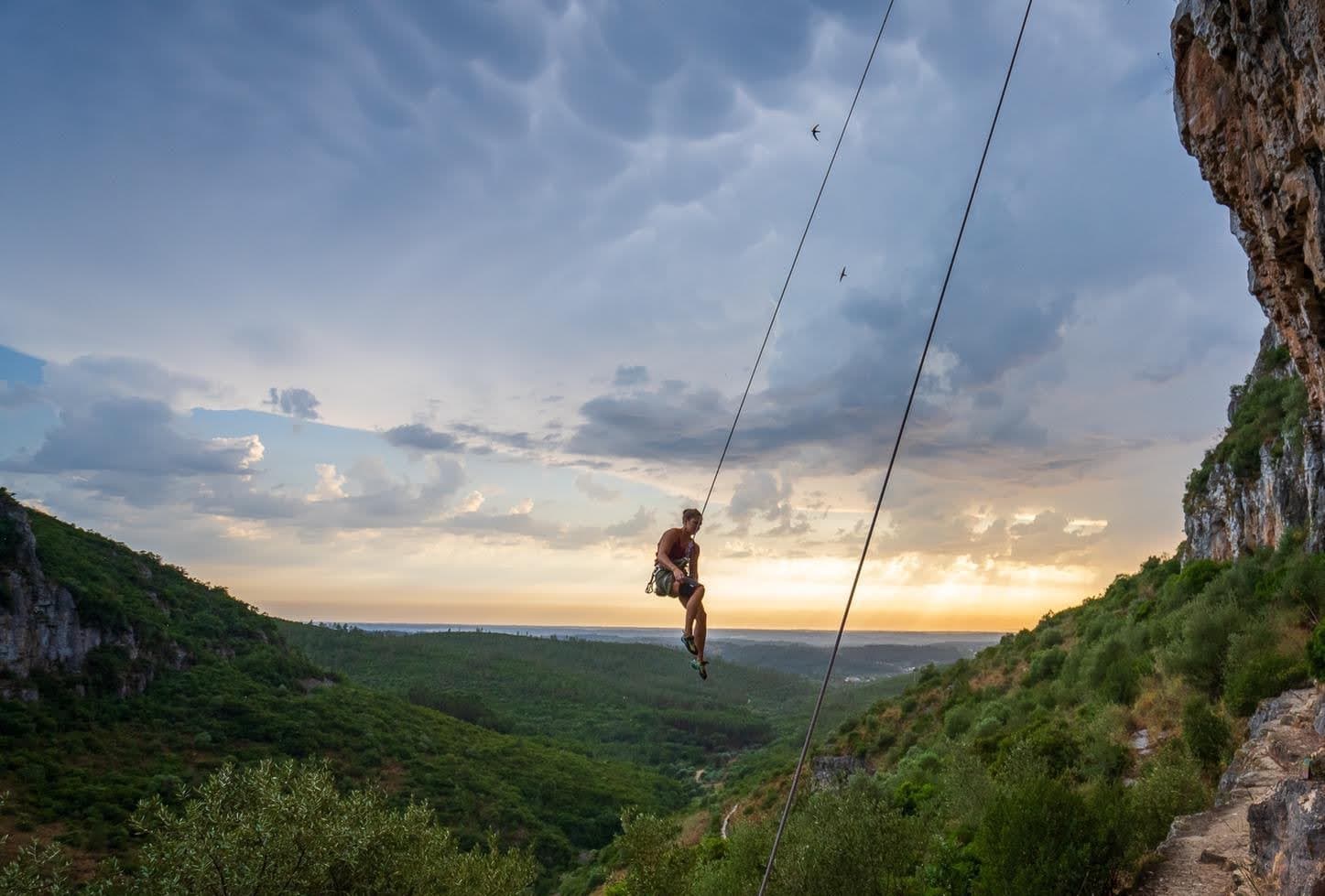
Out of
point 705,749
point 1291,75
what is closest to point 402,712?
point 705,749

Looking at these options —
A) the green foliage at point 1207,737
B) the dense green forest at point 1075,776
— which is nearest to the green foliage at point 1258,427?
the dense green forest at point 1075,776

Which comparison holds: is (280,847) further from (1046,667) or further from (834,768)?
(1046,667)

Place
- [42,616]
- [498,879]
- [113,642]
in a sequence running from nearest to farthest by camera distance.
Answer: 1. [498,879]
2. [42,616]
3. [113,642]

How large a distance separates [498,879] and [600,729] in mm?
98173

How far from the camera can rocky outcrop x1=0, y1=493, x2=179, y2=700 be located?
184 feet

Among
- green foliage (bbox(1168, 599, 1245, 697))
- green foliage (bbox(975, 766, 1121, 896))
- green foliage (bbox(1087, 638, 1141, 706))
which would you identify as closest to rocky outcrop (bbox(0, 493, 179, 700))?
green foliage (bbox(975, 766, 1121, 896))

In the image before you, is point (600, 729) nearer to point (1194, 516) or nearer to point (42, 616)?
point (42, 616)

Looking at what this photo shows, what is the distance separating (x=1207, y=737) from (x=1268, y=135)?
12829 mm

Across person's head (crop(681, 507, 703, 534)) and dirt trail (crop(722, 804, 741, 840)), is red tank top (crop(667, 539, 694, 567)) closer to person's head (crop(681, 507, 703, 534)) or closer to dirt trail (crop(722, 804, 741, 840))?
person's head (crop(681, 507, 703, 534))

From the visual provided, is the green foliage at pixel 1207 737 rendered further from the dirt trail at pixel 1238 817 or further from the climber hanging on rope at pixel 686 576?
the climber hanging on rope at pixel 686 576

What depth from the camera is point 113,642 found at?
64000mm

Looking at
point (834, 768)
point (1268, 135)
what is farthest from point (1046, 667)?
point (1268, 135)

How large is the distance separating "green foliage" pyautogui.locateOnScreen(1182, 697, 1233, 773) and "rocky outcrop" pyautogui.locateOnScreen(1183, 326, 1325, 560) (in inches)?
300

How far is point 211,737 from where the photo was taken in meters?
57.8
